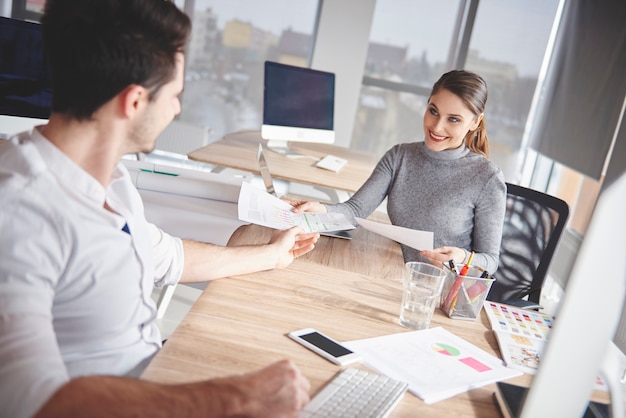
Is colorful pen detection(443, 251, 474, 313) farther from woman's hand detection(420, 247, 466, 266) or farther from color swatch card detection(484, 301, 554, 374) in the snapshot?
woman's hand detection(420, 247, 466, 266)

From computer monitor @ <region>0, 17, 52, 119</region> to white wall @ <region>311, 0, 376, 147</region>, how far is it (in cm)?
295

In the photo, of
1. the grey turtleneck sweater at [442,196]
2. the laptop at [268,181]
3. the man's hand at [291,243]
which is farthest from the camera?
the grey turtleneck sweater at [442,196]

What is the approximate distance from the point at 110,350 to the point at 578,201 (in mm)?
4406

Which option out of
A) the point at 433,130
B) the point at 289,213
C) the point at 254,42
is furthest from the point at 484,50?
the point at 289,213

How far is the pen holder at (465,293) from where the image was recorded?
1.37 meters

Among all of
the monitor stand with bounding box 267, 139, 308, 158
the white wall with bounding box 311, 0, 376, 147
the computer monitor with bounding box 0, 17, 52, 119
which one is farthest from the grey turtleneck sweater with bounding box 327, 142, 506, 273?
the white wall with bounding box 311, 0, 376, 147

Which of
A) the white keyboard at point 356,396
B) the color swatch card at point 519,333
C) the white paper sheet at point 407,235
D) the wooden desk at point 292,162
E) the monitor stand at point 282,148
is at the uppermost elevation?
the white paper sheet at point 407,235

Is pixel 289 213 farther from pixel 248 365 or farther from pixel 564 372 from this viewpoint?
pixel 564 372

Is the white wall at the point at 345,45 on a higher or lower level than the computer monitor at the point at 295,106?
higher

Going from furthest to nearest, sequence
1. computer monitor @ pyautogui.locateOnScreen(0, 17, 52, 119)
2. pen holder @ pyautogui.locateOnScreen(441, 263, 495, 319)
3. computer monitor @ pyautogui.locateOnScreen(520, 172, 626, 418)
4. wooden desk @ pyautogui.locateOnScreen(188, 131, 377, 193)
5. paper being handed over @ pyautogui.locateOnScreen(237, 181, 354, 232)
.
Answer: wooden desk @ pyautogui.locateOnScreen(188, 131, 377, 193)
computer monitor @ pyautogui.locateOnScreen(0, 17, 52, 119)
paper being handed over @ pyautogui.locateOnScreen(237, 181, 354, 232)
pen holder @ pyautogui.locateOnScreen(441, 263, 495, 319)
computer monitor @ pyautogui.locateOnScreen(520, 172, 626, 418)

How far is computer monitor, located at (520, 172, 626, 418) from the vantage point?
A: 0.64m

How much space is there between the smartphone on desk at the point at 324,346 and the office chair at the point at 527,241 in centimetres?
107

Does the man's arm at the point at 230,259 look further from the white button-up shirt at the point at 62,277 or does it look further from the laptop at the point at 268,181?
the laptop at the point at 268,181

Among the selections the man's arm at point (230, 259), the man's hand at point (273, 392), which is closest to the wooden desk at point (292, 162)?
the man's arm at point (230, 259)
